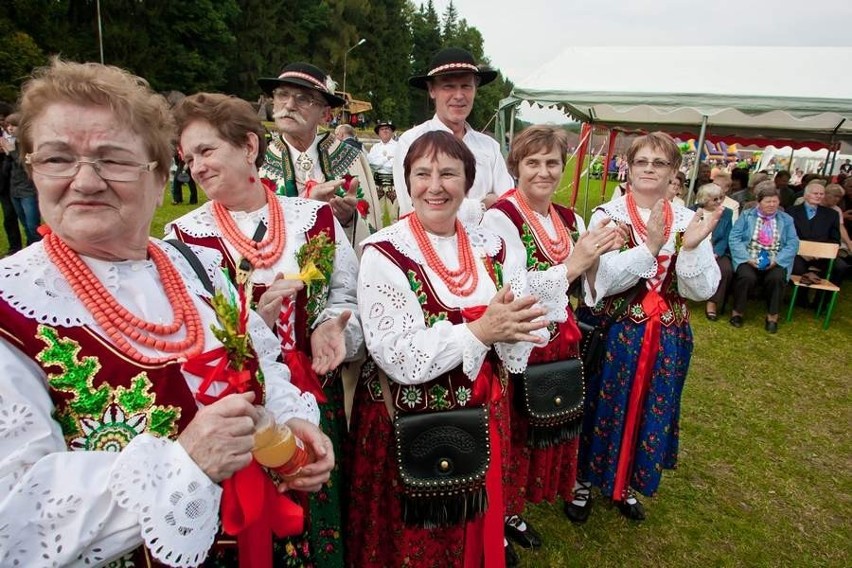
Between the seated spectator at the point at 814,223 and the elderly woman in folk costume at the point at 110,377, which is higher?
the elderly woman in folk costume at the point at 110,377

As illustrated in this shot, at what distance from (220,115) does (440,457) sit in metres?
1.55

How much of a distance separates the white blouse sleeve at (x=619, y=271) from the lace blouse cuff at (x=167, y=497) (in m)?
2.10

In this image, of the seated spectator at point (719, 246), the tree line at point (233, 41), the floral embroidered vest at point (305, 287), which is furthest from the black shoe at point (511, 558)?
the tree line at point (233, 41)

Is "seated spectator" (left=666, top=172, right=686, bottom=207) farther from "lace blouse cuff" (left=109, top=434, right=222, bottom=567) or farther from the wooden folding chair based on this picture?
the wooden folding chair

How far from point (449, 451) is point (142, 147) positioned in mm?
1456

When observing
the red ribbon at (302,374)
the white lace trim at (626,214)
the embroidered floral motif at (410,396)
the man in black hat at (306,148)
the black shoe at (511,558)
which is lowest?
the black shoe at (511,558)

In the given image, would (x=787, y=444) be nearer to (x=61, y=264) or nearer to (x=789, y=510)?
(x=789, y=510)

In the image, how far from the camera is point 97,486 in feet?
3.16

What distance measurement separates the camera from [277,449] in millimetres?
1185

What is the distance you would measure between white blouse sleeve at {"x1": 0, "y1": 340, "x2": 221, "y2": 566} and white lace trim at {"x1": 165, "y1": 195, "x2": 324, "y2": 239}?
1014 mm

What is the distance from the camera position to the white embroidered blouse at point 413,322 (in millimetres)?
1842

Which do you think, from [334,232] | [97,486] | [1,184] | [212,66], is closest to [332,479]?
[334,232]

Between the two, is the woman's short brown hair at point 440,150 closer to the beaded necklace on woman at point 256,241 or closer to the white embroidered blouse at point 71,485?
the beaded necklace on woman at point 256,241

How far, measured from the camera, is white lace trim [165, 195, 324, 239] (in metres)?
1.97
